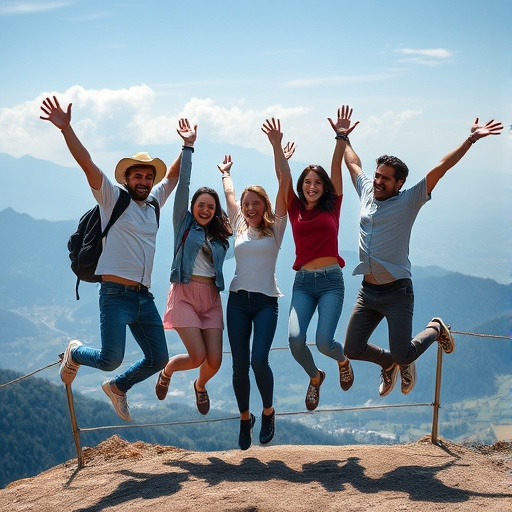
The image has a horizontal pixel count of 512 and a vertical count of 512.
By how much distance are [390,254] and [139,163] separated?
8.04ft

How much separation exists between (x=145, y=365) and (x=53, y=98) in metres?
2.51

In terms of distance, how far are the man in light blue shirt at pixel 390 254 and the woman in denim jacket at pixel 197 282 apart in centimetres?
129

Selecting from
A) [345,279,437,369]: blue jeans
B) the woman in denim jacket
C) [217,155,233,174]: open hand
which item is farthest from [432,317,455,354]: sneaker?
[217,155,233,174]: open hand

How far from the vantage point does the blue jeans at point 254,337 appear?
266 inches

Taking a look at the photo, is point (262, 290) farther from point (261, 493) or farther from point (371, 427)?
point (371, 427)

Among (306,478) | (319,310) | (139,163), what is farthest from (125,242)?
(306,478)

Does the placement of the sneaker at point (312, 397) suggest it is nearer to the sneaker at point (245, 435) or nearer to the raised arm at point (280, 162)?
the sneaker at point (245, 435)

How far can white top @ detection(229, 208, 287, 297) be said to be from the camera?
6.89 m

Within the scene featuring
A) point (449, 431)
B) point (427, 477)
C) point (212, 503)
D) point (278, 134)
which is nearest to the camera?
point (212, 503)

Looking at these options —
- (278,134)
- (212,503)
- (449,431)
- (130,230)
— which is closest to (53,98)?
(130,230)

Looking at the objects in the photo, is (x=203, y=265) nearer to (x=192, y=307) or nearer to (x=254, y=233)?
(x=192, y=307)

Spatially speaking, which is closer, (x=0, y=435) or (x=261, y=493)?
(x=261, y=493)

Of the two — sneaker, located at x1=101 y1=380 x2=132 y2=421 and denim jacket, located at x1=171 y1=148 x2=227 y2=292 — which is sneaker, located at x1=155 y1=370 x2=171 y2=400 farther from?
denim jacket, located at x1=171 y1=148 x2=227 y2=292

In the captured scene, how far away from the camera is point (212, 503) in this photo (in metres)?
6.08
